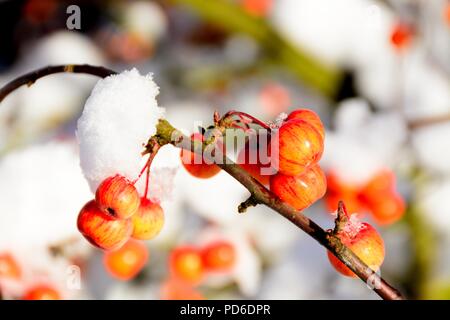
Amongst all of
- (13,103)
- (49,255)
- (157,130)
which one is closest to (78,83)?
(13,103)

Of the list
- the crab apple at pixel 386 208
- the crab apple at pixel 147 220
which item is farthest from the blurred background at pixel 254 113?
the crab apple at pixel 147 220

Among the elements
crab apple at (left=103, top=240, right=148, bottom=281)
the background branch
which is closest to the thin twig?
the background branch

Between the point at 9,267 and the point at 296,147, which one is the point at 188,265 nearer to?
the point at 9,267

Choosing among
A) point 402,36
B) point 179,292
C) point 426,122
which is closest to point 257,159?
point 179,292

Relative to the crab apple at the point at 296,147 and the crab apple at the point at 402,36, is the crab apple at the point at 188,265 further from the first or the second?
the crab apple at the point at 402,36

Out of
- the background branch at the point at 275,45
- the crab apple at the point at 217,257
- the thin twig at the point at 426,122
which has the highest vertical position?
the background branch at the point at 275,45

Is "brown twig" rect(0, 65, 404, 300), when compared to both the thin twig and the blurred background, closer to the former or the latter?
the blurred background
